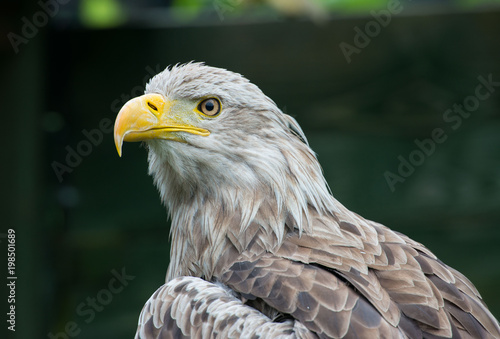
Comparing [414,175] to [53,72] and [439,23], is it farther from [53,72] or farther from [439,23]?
[53,72]

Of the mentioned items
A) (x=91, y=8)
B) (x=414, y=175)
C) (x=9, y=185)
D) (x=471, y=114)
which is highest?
(x=91, y=8)

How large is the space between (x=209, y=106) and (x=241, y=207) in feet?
1.49

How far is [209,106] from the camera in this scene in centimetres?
296

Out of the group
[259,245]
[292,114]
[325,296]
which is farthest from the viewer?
Result: [292,114]

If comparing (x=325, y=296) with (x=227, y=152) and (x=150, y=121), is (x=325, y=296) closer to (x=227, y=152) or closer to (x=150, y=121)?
(x=227, y=152)

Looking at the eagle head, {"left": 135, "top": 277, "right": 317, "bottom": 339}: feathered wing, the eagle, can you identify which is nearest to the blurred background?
the eagle

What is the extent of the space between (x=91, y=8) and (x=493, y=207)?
139 inches

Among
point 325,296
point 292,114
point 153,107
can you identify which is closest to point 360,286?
point 325,296

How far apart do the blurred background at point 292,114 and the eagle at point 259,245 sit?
203cm

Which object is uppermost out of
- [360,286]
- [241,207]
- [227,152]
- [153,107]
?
[153,107]

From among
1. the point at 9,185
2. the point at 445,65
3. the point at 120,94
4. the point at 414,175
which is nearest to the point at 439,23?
the point at 445,65

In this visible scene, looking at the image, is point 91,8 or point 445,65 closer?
point 445,65

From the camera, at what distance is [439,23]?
513 cm

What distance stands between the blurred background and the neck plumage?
210cm
